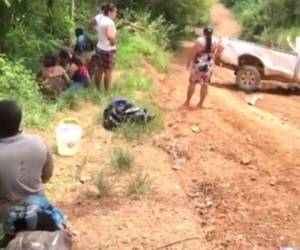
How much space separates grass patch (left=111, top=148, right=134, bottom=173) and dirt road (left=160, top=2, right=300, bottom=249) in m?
0.66

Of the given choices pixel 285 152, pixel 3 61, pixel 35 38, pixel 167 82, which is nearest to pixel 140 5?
pixel 167 82

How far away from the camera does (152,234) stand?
6664mm

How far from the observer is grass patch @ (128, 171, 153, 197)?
7.52 meters

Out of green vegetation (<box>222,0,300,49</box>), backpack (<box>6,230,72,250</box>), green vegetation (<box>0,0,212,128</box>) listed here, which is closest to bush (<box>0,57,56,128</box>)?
green vegetation (<box>0,0,212,128</box>)

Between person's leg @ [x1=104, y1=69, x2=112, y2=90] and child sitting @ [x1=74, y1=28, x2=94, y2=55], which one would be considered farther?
child sitting @ [x1=74, y1=28, x2=94, y2=55]

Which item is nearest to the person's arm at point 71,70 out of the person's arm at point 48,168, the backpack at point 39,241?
the person's arm at point 48,168

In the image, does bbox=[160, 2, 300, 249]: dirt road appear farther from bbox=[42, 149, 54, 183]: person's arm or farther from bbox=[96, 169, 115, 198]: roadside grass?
bbox=[42, 149, 54, 183]: person's arm

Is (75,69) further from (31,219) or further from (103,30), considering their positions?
(31,219)

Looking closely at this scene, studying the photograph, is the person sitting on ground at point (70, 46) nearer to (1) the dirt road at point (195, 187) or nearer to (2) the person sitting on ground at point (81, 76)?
(2) the person sitting on ground at point (81, 76)

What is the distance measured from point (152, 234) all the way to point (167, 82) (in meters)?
8.52

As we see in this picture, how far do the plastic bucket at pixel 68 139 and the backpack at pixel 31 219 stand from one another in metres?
3.48

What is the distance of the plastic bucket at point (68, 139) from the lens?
8484 millimetres

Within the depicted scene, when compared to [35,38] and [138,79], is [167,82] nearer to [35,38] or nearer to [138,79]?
[138,79]

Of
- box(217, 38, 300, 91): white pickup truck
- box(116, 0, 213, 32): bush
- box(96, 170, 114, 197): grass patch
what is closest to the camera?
box(96, 170, 114, 197): grass patch
